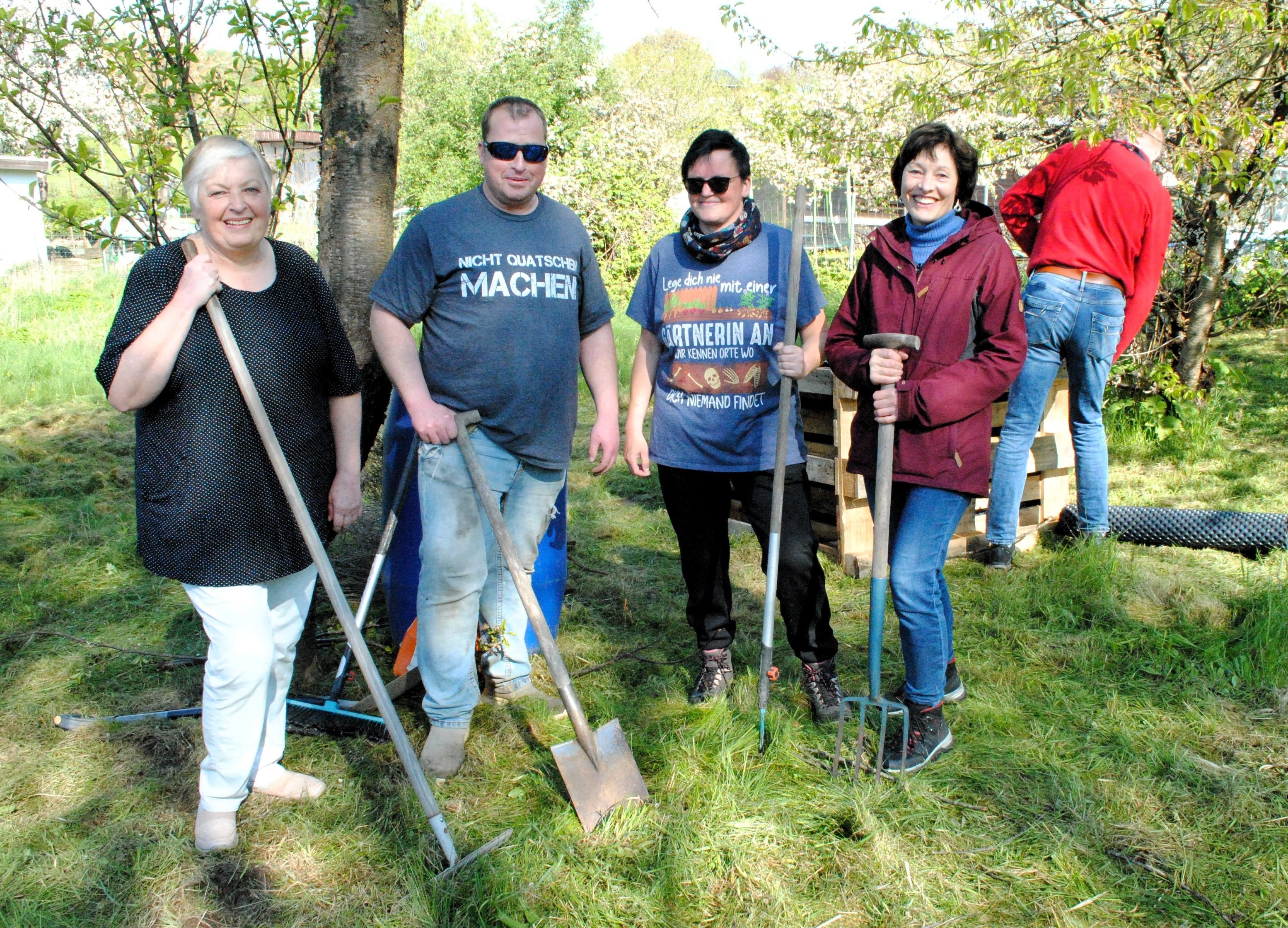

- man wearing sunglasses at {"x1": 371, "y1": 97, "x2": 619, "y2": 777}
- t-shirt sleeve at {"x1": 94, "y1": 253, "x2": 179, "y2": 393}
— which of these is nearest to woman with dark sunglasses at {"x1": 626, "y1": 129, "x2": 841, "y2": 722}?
man wearing sunglasses at {"x1": 371, "y1": 97, "x2": 619, "y2": 777}

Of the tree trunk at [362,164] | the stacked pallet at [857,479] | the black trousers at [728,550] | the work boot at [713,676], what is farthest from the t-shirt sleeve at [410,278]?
the stacked pallet at [857,479]

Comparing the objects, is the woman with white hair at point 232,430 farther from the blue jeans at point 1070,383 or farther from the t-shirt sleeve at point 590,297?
the blue jeans at point 1070,383

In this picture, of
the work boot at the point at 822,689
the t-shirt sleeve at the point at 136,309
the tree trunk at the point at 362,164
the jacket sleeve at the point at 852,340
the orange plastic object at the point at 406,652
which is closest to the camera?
the t-shirt sleeve at the point at 136,309

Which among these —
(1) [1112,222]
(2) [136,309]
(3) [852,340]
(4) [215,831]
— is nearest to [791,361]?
(3) [852,340]

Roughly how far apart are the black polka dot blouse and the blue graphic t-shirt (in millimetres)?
1132

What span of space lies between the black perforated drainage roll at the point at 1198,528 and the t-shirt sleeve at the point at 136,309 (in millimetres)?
4084

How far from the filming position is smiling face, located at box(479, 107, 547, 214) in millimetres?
2781

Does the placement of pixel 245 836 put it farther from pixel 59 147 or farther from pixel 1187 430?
pixel 1187 430

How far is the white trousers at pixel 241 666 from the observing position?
8.14ft

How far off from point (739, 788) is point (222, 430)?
172cm

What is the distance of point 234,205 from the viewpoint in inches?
91.8

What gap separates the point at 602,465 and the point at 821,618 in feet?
2.92

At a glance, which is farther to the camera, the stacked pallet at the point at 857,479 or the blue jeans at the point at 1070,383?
the stacked pallet at the point at 857,479

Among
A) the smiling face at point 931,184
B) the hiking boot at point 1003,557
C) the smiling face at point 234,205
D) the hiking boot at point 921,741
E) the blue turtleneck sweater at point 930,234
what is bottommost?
the hiking boot at point 921,741
